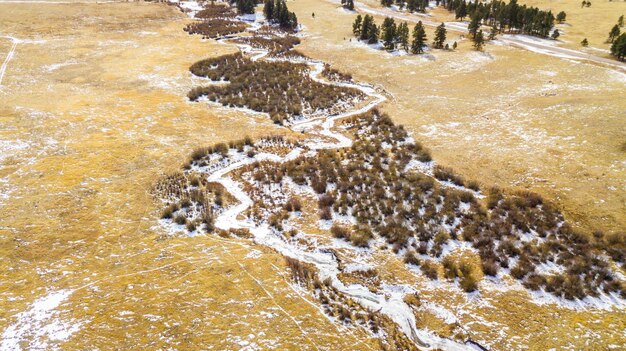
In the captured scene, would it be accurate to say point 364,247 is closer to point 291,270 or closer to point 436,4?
point 291,270

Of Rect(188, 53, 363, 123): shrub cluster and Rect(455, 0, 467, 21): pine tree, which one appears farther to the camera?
Rect(455, 0, 467, 21): pine tree

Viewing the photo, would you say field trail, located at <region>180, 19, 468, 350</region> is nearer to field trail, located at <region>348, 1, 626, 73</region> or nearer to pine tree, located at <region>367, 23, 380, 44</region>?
pine tree, located at <region>367, 23, 380, 44</region>

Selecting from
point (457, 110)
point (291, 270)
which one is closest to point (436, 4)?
point (457, 110)

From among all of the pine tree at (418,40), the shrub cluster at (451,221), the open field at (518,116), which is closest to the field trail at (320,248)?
the shrub cluster at (451,221)

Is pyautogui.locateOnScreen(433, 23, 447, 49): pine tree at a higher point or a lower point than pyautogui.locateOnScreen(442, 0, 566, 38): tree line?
lower

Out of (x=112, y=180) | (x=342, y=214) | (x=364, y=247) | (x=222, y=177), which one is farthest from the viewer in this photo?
(x=222, y=177)

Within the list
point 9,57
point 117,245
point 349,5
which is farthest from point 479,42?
point 9,57

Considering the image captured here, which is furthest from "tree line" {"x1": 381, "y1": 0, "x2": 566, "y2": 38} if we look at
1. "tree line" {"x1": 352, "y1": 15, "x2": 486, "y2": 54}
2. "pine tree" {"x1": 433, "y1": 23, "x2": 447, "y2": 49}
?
"tree line" {"x1": 352, "y1": 15, "x2": 486, "y2": 54}
